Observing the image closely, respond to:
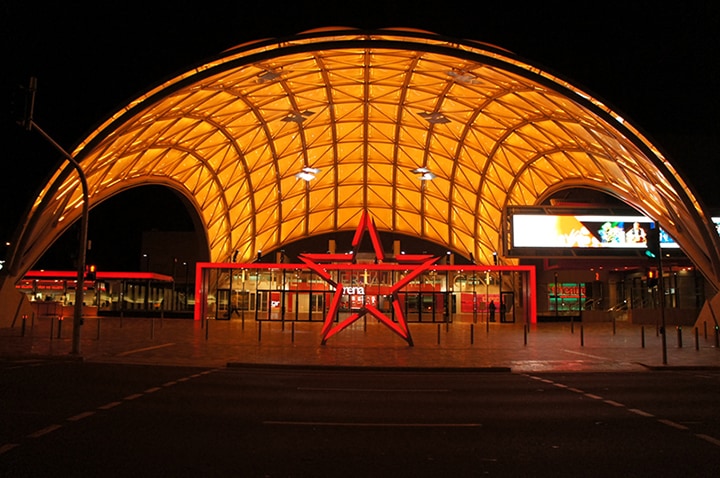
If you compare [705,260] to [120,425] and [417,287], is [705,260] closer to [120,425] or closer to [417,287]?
[417,287]

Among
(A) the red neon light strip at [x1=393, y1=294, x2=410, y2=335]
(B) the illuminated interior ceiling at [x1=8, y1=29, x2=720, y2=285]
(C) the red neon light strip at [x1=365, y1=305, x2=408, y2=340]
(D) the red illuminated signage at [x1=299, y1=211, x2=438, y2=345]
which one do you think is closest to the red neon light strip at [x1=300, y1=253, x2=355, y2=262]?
(D) the red illuminated signage at [x1=299, y1=211, x2=438, y2=345]

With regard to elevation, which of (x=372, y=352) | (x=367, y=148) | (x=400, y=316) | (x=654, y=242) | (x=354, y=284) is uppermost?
(x=367, y=148)

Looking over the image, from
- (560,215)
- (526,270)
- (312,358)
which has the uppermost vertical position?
(560,215)

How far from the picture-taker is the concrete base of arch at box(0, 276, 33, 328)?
3444 centimetres

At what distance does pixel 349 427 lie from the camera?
29.8 feet

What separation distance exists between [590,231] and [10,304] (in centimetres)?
3876

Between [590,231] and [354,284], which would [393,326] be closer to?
[590,231]

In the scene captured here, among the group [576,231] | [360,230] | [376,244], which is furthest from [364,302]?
[576,231]

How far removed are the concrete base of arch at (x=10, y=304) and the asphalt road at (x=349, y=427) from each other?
2229cm

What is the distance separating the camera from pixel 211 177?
54.7 m

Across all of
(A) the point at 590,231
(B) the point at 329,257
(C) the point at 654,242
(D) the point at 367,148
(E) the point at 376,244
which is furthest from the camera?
(D) the point at 367,148

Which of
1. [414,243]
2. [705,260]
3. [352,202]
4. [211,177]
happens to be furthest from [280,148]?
[705,260]

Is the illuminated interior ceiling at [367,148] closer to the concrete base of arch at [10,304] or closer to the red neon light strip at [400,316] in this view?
the concrete base of arch at [10,304]

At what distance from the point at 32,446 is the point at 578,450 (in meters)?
6.76
